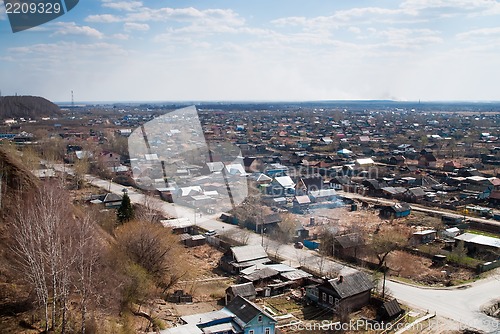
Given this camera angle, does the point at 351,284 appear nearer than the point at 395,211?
Yes

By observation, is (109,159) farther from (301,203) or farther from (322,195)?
(322,195)

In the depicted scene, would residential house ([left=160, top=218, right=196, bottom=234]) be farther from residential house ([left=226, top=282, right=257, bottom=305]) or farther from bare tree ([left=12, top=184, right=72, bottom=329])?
bare tree ([left=12, top=184, right=72, bottom=329])

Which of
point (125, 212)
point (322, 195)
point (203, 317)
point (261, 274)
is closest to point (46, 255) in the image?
point (203, 317)

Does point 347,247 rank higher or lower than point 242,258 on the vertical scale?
higher

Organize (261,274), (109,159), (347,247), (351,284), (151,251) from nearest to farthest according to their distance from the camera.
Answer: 1. (351,284)
2. (151,251)
3. (261,274)
4. (347,247)
5. (109,159)

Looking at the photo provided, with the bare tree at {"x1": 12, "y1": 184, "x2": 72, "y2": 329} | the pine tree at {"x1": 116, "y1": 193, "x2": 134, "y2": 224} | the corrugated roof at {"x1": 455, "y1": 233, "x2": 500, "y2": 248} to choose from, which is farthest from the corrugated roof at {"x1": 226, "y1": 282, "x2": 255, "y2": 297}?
the corrugated roof at {"x1": 455, "y1": 233, "x2": 500, "y2": 248}

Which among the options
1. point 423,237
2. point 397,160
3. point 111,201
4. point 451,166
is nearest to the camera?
point 423,237
